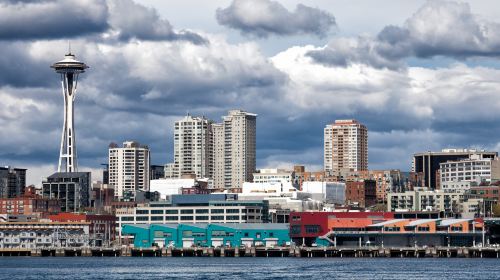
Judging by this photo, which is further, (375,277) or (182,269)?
(182,269)

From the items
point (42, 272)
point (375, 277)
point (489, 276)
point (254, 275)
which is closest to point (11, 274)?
point (42, 272)

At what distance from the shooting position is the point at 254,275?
176 meters

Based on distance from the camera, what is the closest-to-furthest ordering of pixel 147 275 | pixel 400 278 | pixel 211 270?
1. pixel 400 278
2. pixel 147 275
3. pixel 211 270

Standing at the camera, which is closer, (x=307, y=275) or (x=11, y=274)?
(x=307, y=275)

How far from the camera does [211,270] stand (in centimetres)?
19425

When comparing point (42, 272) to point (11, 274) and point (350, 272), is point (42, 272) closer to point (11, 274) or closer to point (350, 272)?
point (11, 274)

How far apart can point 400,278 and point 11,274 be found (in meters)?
56.7

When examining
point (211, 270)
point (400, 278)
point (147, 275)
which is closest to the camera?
point (400, 278)

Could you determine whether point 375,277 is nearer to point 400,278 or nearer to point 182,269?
point 400,278

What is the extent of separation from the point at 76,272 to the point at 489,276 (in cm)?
5914

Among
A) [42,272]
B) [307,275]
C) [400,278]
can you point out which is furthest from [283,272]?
[42,272]

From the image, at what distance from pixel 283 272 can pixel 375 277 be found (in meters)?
17.6

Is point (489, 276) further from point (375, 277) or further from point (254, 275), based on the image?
point (254, 275)

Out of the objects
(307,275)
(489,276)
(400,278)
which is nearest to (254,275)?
(307,275)
